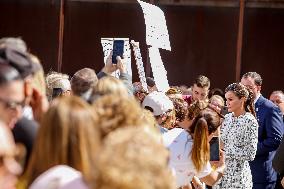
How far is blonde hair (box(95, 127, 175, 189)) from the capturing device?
219 cm

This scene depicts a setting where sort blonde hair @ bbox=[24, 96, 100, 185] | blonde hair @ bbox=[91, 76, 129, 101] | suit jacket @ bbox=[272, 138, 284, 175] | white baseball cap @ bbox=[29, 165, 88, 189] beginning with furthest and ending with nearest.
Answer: suit jacket @ bbox=[272, 138, 284, 175] → blonde hair @ bbox=[91, 76, 129, 101] → blonde hair @ bbox=[24, 96, 100, 185] → white baseball cap @ bbox=[29, 165, 88, 189]

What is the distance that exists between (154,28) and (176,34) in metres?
5.01

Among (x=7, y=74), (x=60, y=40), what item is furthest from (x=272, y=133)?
(x=60, y=40)

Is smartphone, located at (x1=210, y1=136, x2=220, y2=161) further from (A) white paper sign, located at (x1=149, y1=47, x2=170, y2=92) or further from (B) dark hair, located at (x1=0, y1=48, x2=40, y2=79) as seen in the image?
(B) dark hair, located at (x1=0, y1=48, x2=40, y2=79)

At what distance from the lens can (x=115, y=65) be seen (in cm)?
618

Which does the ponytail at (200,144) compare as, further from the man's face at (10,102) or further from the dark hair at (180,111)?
the man's face at (10,102)

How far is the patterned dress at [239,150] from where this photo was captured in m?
7.28

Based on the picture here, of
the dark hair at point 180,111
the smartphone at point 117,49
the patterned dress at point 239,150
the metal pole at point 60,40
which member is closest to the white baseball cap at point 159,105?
the dark hair at point 180,111

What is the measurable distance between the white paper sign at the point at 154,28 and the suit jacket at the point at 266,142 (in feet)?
4.15

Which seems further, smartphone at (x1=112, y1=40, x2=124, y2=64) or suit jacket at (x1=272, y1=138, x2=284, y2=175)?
smartphone at (x1=112, y1=40, x2=124, y2=64)

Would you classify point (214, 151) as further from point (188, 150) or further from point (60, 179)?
point (60, 179)

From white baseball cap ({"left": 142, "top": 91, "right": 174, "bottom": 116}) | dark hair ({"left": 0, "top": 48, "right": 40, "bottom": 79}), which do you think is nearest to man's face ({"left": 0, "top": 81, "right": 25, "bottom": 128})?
dark hair ({"left": 0, "top": 48, "right": 40, "bottom": 79})

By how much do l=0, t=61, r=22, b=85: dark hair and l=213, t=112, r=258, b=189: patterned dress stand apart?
4.21 metres

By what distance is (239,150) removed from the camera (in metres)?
7.30
